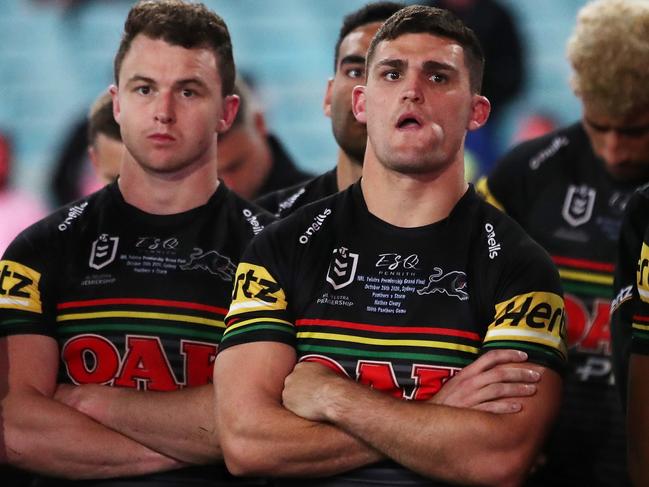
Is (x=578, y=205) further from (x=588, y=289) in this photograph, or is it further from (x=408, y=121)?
(x=408, y=121)

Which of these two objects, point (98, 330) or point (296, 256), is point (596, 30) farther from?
point (98, 330)

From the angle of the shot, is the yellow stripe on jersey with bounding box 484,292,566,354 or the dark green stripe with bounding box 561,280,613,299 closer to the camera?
the yellow stripe on jersey with bounding box 484,292,566,354

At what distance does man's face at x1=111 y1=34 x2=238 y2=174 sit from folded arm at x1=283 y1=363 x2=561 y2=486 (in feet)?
3.21

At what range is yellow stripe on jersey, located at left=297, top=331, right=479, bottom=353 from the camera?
351 centimetres

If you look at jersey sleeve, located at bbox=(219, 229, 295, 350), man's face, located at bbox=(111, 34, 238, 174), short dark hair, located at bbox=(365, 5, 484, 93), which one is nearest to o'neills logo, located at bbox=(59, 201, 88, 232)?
man's face, located at bbox=(111, 34, 238, 174)

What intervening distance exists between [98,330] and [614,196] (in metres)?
2.23

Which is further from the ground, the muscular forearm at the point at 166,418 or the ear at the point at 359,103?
the ear at the point at 359,103

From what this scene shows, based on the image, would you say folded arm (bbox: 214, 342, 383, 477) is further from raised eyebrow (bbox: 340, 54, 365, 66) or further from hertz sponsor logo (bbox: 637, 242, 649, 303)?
raised eyebrow (bbox: 340, 54, 365, 66)

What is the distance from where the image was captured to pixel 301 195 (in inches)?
180

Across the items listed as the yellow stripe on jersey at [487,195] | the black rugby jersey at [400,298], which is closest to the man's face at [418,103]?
the black rugby jersey at [400,298]

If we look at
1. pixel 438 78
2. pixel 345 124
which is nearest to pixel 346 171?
pixel 345 124

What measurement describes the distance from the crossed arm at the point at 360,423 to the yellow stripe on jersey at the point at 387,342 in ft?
0.29

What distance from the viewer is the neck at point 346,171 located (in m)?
4.50

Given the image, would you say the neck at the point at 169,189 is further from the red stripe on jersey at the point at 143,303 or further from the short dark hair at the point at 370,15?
the short dark hair at the point at 370,15
